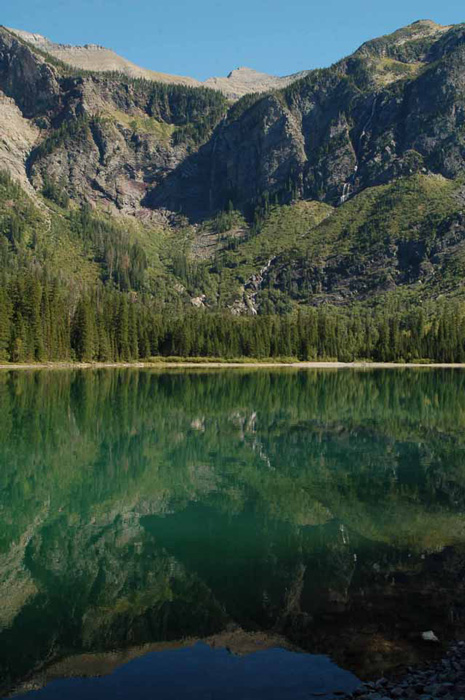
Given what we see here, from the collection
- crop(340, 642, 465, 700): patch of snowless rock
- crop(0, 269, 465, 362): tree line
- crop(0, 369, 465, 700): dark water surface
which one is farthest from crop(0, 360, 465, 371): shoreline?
crop(340, 642, 465, 700): patch of snowless rock

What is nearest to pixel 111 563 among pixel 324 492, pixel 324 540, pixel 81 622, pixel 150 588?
pixel 150 588

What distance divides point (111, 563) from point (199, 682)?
7.04 meters

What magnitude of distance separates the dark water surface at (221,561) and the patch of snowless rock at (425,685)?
1.57 feet

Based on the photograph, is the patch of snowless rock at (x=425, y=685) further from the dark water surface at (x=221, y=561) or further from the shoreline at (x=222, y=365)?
the shoreline at (x=222, y=365)

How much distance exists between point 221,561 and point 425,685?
25.6 feet

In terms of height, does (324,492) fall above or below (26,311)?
below

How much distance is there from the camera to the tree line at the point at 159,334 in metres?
119

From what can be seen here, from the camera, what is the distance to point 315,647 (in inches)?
492

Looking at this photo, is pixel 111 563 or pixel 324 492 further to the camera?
pixel 324 492

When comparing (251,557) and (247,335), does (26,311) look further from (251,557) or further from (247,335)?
(251,557)

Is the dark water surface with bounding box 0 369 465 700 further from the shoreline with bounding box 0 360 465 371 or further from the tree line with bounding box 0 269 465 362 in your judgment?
the tree line with bounding box 0 269 465 362

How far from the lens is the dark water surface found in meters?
11.9

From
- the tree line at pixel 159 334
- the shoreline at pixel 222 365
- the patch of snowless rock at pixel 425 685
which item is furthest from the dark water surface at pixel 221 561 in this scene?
the tree line at pixel 159 334

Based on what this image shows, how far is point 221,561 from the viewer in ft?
56.7
